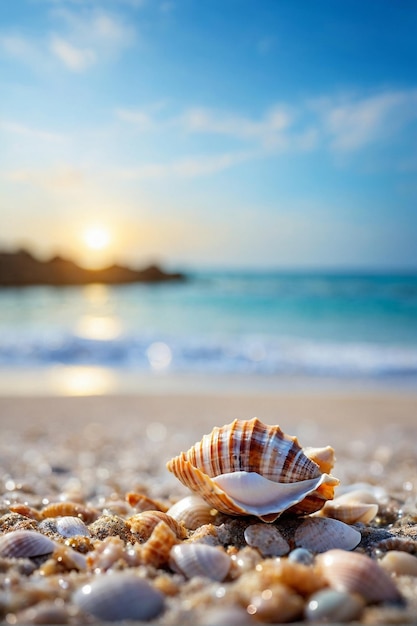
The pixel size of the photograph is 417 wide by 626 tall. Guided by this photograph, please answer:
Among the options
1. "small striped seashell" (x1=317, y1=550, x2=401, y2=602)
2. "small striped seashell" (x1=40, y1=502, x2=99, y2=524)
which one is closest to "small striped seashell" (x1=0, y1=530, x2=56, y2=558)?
"small striped seashell" (x1=40, y1=502, x2=99, y2=524)

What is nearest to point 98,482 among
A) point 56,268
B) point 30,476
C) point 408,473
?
point 30,476

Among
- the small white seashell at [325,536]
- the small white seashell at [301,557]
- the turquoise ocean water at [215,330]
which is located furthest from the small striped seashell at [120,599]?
the turquoise ocean water at [215,330]

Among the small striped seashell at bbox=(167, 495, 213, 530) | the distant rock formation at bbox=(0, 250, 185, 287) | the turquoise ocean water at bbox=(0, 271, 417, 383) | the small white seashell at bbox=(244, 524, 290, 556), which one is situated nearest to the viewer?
the small white seashell at bbox=(244, 524, 290, 556)

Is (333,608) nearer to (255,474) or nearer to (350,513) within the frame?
(255,474)

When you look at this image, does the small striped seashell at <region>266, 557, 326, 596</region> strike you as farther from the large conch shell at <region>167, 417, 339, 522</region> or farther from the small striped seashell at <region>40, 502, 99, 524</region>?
the small striped seashell at <region>40, 502, 99, 524</region>

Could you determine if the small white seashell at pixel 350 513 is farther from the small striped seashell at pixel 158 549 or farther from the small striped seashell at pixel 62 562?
the small striped seashell at pixel 62 562
